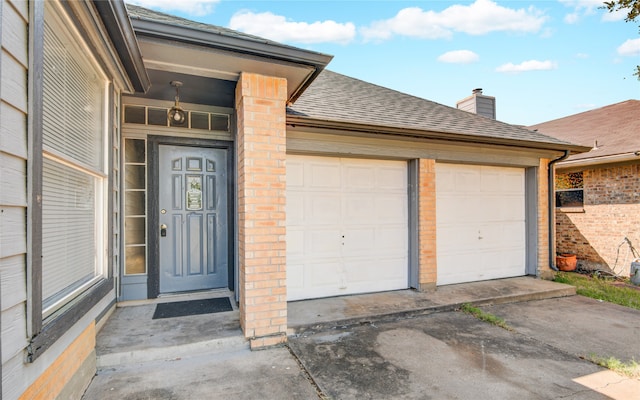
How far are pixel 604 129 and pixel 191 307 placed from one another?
413 inches

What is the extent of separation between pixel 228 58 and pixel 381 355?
123 inches

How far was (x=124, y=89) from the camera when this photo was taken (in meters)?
3.18

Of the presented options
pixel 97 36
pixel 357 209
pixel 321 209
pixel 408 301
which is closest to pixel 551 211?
pixel 408 301

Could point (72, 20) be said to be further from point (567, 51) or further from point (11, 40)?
point (567, 51)

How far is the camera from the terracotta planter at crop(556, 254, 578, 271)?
720 centimetres

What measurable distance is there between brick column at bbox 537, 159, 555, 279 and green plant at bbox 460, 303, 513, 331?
7.80 feet

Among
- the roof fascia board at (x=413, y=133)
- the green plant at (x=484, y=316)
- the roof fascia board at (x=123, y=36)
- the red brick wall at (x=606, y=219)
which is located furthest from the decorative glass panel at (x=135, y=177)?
the red brick wall at (x=606, y=219)

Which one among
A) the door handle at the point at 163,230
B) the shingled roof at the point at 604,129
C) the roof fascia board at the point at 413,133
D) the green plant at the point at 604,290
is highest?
the shingled roof at the point at 604,129

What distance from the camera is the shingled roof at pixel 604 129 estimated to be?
6895 mm

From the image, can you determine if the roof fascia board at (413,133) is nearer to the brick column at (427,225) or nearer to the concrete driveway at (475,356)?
the brick column at (427,225)

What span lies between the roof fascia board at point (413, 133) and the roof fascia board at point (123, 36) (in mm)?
1717

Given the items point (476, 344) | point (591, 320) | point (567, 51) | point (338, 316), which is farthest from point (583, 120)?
point (338, 316)

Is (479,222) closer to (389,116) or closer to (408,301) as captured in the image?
(408,301)

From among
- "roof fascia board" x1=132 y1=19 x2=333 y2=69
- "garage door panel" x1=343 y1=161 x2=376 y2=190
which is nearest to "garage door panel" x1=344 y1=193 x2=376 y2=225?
"garage door panel" x1=343 y1=161 x2=376 y2=190
